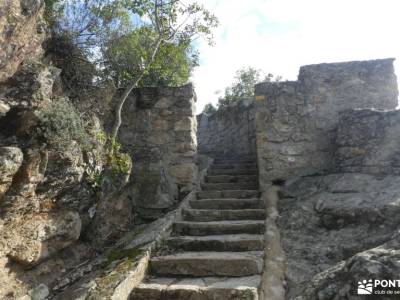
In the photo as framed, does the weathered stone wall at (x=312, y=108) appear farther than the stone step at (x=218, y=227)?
Yes

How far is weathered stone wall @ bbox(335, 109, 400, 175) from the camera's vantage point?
158 inches

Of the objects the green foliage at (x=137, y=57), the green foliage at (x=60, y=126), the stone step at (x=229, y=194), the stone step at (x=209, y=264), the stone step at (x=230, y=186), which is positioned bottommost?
the stone step at (x=209, y=264)

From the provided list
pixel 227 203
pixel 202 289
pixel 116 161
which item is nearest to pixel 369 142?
pixel 227 203

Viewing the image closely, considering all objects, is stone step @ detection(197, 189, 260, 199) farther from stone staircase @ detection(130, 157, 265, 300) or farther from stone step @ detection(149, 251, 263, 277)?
stone step @ detection(149, 251, 263, 277)

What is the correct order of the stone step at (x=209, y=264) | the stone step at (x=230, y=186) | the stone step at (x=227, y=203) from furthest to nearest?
the stone step at (x=230, y=186), the stone step at (x=227, y=203), the stone step at (x=209, y=264)

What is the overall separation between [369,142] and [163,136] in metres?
2.92

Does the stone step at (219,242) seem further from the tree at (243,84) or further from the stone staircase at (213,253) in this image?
the tree at (243,84)

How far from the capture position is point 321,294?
2033 mm

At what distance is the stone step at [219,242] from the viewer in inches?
Result: 141

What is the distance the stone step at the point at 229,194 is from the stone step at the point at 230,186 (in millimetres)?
285

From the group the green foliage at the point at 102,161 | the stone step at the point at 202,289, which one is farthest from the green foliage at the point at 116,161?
the stone step at the point at 202,289

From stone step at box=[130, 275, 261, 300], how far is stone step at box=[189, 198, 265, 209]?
1531mm

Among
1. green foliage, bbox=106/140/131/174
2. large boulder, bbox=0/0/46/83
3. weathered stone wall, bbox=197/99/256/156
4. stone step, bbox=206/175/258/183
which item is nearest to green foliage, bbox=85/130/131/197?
green foliage, bbox=106/140/131/174

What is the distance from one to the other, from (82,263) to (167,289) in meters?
1.31
